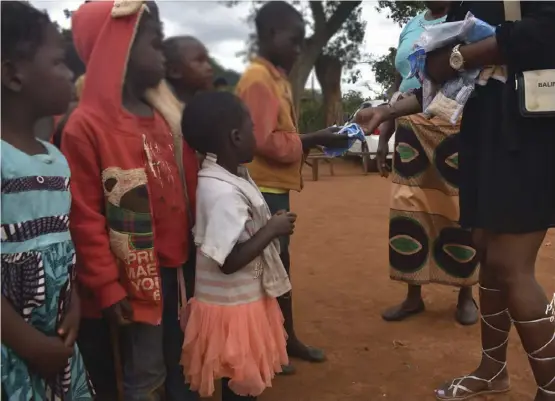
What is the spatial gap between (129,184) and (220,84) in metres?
0.40

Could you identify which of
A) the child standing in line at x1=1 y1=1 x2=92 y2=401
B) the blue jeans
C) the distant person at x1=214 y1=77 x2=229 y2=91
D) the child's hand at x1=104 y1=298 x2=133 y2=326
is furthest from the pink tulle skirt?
the distant person at x1=214 y1=77 x2=229 y2=91

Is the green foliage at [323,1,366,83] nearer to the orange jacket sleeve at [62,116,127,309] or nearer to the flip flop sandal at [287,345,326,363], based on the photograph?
the orange jacket sleeve at [62,116,127,309]

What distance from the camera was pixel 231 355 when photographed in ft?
6.37

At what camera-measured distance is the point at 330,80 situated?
1871 millimetres

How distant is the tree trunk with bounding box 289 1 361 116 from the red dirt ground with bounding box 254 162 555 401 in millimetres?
1282

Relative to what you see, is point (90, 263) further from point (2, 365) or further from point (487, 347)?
point (487, 347)

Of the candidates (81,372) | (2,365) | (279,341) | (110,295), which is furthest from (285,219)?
(2,365)

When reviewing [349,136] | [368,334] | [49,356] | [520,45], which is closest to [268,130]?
[349,136]

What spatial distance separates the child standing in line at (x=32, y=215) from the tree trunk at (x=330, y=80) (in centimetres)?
→ 71

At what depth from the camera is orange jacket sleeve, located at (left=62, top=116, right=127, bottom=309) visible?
5.87ft

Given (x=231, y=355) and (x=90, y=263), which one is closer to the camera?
(x=90, y=263)

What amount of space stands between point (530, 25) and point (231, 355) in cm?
135

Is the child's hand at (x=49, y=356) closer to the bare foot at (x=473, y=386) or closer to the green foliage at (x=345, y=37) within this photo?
the green foliage at (x=345, y=37)

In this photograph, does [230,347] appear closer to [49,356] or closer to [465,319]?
[49,356]
